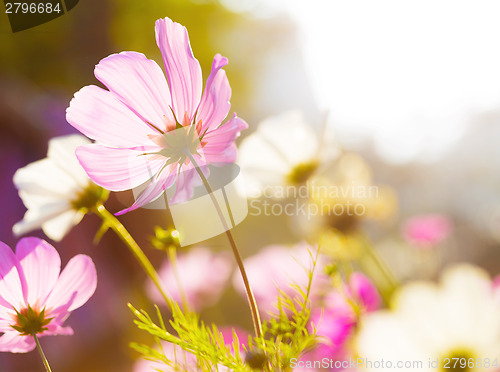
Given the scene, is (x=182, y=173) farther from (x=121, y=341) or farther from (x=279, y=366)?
(x=121, y=341)

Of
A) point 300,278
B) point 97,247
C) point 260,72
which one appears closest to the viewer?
point 300,278

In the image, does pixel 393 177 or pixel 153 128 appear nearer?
pixel 153 128

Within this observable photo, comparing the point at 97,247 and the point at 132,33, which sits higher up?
the point at 132,33

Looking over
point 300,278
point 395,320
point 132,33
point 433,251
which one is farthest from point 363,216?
point 132,33

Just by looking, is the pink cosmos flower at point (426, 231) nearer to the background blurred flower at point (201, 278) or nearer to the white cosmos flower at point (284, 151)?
the background blurred flower at point (201, 278)

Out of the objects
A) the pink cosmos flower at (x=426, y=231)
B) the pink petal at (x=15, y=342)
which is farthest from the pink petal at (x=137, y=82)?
the pink cosmos flower at (x=426, y=231)

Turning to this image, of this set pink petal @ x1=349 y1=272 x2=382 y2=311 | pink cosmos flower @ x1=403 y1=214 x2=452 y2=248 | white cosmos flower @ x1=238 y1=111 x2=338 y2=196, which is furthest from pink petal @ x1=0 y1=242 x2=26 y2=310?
pink cosmos flower @ x1=403 y1=214 x2=452 y2=248

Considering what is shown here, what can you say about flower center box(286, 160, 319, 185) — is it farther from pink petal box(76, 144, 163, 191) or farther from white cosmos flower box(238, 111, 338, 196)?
pink petal box(76, 144, 163, 191)
